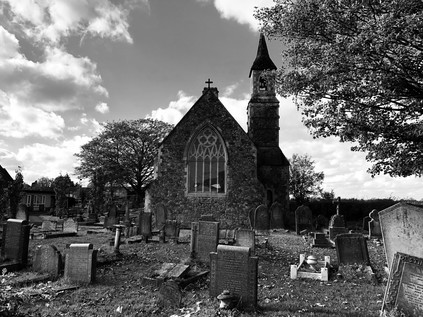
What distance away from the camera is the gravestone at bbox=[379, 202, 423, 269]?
19.4 ft

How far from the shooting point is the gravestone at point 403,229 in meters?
5.91

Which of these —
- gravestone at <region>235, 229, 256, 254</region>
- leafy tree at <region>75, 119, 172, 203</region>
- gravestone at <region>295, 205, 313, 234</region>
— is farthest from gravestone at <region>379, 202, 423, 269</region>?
leafy tree at <region>75, 119, 172, 203</region>

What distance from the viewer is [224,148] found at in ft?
68.2

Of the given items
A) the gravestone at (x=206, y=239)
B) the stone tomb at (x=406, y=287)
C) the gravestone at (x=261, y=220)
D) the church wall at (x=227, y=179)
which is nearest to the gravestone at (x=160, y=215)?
the church wall at (x=227, y=179)

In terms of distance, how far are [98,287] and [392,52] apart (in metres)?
8.98

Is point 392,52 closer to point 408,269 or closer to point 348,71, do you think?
point 348,71

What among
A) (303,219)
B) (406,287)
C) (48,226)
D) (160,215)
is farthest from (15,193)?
(406,287)

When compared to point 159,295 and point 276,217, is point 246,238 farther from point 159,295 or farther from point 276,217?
point 276,217

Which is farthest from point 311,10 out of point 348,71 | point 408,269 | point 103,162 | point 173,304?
point 103,162

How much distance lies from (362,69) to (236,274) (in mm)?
6578

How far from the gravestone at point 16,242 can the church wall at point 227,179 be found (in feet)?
36.1

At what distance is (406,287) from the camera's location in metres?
4.90

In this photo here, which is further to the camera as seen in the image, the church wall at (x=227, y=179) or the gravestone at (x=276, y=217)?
the church wall at (x=227, y=179)

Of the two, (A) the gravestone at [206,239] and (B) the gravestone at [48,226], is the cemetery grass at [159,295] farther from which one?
(B) the gravestone at [48,226]
